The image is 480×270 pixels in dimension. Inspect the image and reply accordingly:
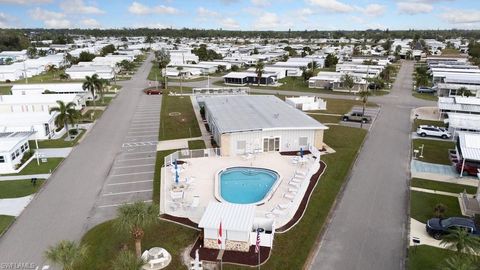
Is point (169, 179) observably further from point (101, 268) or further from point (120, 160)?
point (101, 268)

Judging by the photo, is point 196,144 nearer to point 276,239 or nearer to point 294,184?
point 294,184

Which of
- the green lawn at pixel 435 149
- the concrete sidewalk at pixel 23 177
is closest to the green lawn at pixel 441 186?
the green lawn at pixel 435 149

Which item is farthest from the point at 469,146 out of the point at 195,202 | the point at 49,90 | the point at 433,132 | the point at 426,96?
the point at 49,90

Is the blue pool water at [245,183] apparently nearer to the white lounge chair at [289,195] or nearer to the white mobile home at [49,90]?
the white lounge chair at [289,195]

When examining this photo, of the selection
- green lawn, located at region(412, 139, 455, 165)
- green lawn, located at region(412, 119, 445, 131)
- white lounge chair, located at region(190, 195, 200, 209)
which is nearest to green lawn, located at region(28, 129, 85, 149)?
white lounge chair, located at region(190, 195, 200, 209)

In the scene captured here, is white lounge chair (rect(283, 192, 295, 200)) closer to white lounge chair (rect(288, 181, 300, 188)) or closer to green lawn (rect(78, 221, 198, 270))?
white lounge chair (rect(288, 181, 300, 188))
